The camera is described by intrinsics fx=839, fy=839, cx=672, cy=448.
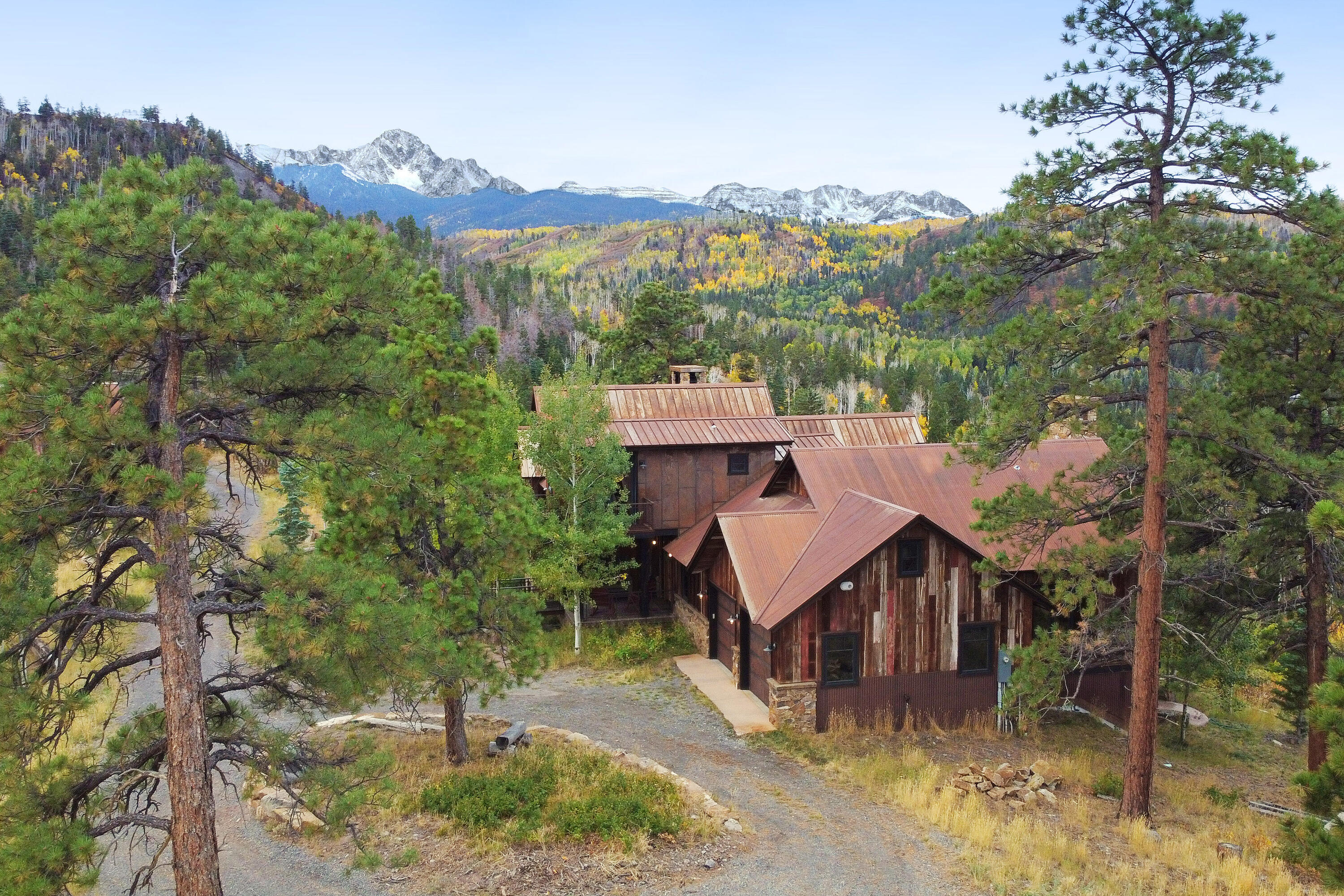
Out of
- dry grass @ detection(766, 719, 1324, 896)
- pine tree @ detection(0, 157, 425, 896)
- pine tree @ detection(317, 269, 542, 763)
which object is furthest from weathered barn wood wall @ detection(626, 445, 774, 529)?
pine tree @ detection(0, 157, 425, 896)

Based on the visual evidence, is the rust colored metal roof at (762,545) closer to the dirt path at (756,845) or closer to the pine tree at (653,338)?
the dirt path at (756,845)

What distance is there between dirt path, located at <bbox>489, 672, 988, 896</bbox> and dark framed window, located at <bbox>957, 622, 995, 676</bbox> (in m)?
5.13

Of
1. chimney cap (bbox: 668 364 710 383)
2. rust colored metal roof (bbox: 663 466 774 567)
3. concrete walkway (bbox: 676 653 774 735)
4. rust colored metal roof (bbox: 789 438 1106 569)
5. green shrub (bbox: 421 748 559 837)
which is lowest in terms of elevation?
concrete walkway (bbox: 676 653 774 735)

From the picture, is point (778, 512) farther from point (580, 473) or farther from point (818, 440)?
point (818, 440)

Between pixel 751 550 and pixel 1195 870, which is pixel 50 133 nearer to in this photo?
pixel 751 550

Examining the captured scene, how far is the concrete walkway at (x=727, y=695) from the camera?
60.2ft

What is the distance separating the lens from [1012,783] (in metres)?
14.8

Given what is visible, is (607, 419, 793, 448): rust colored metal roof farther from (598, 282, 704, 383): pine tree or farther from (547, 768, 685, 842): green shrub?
(598, 282, 704, 383): pine tree

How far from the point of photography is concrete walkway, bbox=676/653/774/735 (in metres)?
18.4

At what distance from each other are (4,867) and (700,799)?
9579 mm

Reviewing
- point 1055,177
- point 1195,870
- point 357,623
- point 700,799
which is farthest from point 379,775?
point 1055,177

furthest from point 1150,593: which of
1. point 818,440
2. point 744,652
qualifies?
point 818,440

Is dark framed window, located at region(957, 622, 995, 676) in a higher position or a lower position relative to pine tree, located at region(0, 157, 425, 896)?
lower

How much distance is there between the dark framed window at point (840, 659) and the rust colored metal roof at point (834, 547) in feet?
3.94
